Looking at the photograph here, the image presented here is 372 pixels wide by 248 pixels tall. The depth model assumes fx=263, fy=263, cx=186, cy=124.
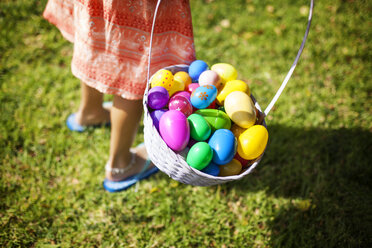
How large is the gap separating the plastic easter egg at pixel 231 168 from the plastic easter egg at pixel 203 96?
Answer: 303 millimetres

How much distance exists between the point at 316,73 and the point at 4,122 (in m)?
2.92

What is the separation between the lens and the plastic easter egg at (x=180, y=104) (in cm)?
124

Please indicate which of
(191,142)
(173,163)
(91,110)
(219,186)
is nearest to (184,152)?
(191,142)

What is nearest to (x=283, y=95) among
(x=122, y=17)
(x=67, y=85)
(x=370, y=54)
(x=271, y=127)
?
(x=271, y=127)

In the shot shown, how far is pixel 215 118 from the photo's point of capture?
1.26 m

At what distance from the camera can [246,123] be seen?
125 cm

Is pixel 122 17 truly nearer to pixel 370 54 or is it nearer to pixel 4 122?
pixel 4 122

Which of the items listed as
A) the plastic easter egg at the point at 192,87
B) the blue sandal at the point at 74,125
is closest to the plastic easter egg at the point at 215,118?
the plastic easter egg at the point at 192,87

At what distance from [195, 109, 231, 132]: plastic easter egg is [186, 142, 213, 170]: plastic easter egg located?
0.53 ft

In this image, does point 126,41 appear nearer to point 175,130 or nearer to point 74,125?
point 175,130

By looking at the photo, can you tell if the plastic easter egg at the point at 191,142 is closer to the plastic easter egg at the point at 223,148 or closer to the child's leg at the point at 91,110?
the plastic easter egg at the point at 223,148

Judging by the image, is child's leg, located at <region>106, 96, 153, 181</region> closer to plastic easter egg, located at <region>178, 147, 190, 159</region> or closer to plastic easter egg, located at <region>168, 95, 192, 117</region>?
plastic easter egg, located at <region>168, 95, 192, 117</region>

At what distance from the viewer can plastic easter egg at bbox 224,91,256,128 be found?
4.03ft

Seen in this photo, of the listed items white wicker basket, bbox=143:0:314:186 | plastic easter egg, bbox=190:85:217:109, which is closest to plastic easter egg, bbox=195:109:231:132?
plastic easter egg, bbox=190:85:217:109
